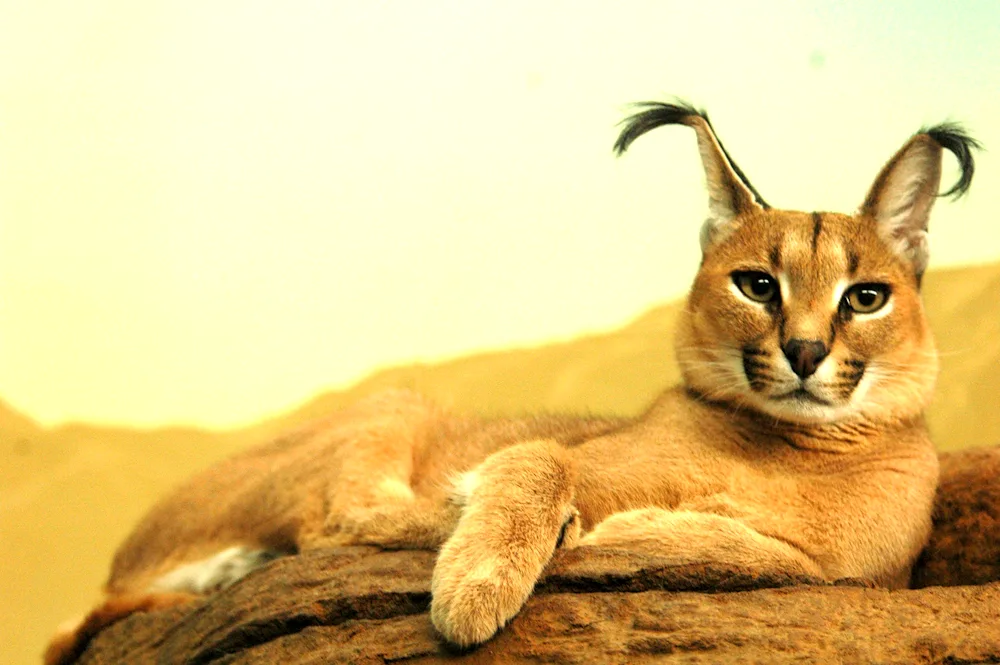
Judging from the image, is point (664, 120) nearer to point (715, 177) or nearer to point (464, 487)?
point (715, 177)

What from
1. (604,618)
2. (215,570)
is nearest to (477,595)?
(604,618)

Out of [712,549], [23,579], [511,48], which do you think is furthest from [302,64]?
[712,549]

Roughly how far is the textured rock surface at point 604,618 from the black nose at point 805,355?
63cm

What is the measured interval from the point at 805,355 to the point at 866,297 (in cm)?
41

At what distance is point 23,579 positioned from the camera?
18.9ft

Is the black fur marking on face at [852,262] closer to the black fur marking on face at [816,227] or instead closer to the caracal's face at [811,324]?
the caracal's face at [811,324]

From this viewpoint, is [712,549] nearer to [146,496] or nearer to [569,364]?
[569,364]

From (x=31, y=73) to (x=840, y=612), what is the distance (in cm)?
492

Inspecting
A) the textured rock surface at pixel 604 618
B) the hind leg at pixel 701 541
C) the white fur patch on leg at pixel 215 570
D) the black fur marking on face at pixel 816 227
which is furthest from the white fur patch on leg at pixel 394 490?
the black fur marking on face at pixel 816 227

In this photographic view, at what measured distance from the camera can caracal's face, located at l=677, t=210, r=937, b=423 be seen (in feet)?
10.7

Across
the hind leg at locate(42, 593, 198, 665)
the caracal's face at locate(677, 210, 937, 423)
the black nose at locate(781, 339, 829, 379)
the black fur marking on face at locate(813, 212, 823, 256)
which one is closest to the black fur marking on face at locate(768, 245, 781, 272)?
the caracal's face at locate(677, 210, 937, 423)

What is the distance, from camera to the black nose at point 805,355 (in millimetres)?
3174

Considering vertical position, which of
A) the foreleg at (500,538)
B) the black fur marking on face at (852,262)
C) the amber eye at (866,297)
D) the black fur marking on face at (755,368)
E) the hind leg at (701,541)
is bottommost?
the hind leg at (701,541)

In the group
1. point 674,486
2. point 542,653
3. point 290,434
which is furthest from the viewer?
point 290,434
